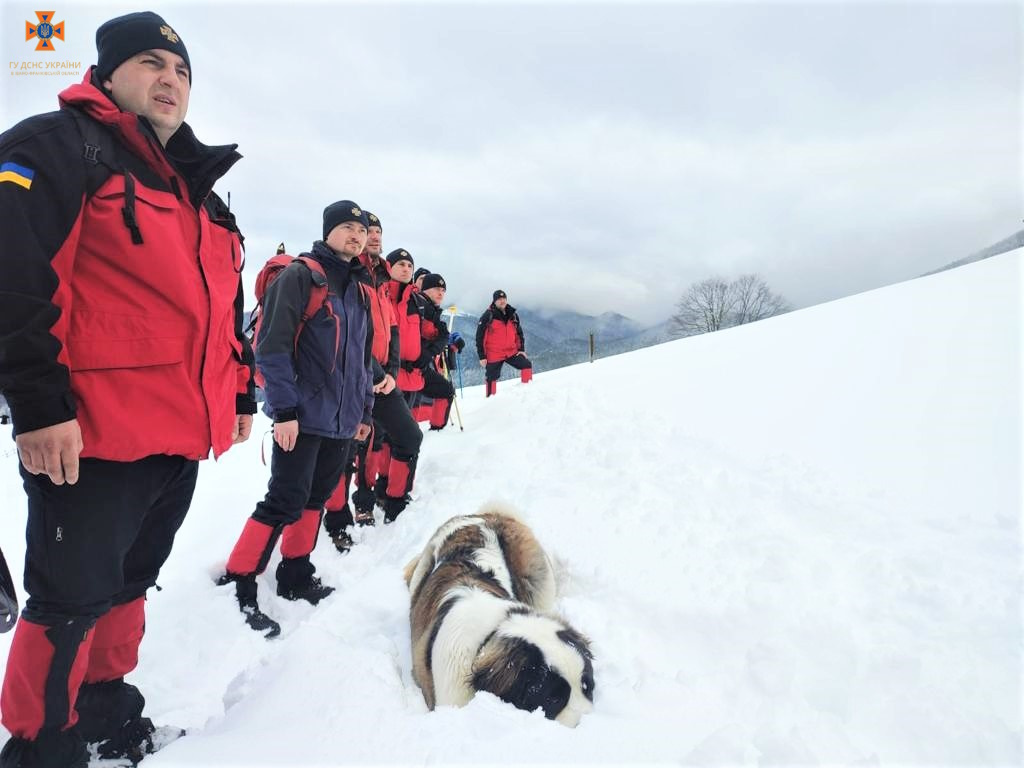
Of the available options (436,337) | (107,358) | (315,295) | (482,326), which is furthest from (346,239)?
(482,326)

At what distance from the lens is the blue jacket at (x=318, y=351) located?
2916 mm

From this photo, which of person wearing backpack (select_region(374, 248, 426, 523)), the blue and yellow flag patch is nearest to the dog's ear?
the blue and yellow flag patch

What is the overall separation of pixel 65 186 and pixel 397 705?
1.99m

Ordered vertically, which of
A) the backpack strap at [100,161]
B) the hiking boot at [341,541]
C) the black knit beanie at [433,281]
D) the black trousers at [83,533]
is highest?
the black knit beanie at [433,281]

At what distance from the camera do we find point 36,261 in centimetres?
132

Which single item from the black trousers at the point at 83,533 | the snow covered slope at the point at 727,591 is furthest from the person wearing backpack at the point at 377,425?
the black trousers at the point at 83,533

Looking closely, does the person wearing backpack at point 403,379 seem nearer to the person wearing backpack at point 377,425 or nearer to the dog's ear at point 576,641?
the person wearing backpack at point 377,425

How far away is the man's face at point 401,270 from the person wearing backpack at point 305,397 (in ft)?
7.10

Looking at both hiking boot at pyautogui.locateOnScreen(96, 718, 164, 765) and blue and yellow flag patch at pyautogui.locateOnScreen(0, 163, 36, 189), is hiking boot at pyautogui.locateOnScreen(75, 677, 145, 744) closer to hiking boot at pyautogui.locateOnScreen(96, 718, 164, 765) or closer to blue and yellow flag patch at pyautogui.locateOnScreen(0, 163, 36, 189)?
hiking boot at pyautogui.locateOnScreen(96, 718, 164, 765)

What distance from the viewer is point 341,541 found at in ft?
13.6

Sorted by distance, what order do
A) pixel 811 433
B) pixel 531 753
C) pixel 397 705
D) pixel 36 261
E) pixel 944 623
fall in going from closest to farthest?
pixel 36 261
pixel 531 753
pixel 397 705
pixel 944 623
pixel 811 433

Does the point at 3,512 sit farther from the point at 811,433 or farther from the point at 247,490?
the point at 811,433

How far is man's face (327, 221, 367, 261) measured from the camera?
3.35 metres

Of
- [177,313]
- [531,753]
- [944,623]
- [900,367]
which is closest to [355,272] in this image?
[177,313]
